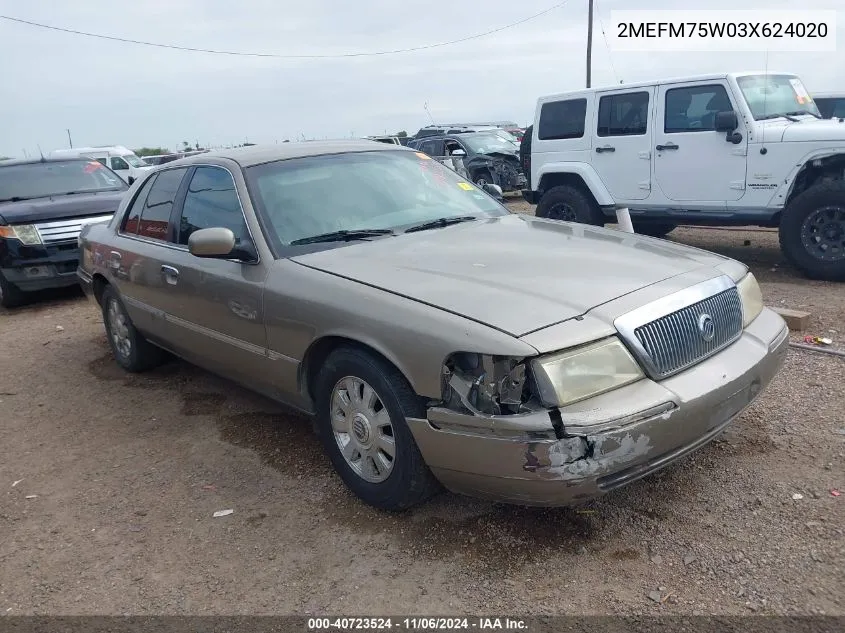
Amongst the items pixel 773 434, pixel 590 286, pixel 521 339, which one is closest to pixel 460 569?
pixel 521 339

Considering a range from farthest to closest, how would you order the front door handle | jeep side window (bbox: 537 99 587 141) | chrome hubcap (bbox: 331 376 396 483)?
jeep side window (bbox: 537 99 587 141) < the front door handle < chrome hubcap (bbox: 331 376 396 483)

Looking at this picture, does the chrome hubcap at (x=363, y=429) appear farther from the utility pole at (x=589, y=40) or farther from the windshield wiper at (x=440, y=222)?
the utility pole at (x=589, y=40)

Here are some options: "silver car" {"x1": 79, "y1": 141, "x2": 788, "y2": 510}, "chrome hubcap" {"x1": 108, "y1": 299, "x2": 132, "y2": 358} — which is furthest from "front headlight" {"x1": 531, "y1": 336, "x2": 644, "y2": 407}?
"chrome hubcap" {"x1": 108, "y1": 299, "x2": 132, "y2": 358}

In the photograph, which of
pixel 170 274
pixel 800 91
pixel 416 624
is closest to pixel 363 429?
pixel 416 624

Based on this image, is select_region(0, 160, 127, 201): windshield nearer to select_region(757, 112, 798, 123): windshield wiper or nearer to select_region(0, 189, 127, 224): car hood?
select_region(0, 189, 127, 224): car hood

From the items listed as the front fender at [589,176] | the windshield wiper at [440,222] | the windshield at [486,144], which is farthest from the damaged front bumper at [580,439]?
the windshield at [486,144]

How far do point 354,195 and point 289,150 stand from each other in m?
0.63

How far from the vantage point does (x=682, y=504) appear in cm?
315

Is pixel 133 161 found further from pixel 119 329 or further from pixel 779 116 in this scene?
pixel 779 116

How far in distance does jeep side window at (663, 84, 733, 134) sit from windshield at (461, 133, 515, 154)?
25.1 ft

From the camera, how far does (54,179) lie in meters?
9.05

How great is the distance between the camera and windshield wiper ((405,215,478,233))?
3924 millimetres

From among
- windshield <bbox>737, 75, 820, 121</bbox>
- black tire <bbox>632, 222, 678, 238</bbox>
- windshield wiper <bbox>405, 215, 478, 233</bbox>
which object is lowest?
black tire <bbox>632, 222, 678, 238</bbox>

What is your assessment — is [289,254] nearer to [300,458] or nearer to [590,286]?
[300,458]
